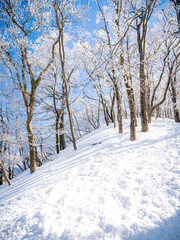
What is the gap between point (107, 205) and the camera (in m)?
1.88

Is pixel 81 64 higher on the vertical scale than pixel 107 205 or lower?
higher

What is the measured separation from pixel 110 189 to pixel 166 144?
2.57 metres

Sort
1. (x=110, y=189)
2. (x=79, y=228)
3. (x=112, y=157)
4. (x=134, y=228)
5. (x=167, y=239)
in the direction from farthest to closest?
(x=112, y=157), (x=110, y=189), (x=79, y=228), (x=134, y=228), (x=167, y=239)

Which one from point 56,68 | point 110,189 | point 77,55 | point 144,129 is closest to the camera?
point 110,189

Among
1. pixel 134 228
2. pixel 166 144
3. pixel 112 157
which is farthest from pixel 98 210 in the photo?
pixel 166 144

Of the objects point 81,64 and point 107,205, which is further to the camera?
point 81,64

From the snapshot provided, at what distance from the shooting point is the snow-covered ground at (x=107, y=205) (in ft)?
4.98

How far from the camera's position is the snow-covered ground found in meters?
1.52

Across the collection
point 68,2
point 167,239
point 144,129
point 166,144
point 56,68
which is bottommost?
point 167,239

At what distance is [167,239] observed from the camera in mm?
1329

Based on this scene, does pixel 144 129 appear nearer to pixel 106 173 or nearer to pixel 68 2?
pixel 106 173

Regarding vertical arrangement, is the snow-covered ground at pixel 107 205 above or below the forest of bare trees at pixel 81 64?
below

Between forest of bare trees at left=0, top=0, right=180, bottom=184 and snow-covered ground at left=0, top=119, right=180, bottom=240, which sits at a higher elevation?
forest of bare trees at left=0, top=0, right=180, bottom=184

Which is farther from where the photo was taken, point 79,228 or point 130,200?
point 130,200
